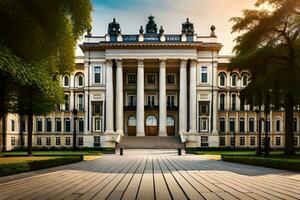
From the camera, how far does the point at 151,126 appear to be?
7719cm

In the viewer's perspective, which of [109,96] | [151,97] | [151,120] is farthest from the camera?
[151,120]

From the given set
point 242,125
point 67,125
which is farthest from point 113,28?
point 242,125

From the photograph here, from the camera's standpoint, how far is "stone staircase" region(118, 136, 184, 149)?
6397 cm

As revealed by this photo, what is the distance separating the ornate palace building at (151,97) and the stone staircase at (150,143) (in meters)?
1.58

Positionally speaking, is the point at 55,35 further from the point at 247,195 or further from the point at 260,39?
the point at 260,39

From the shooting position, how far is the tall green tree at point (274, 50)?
1227 inches

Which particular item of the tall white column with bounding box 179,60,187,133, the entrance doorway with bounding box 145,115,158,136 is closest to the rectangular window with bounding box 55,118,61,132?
the entrance doorway with bounding box 145,115,158,136

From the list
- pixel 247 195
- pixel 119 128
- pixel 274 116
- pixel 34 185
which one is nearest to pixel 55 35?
pixel 34 185

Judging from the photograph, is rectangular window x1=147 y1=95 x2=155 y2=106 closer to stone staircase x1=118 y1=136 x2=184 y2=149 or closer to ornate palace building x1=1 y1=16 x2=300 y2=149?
ornate palace building x1=1 y1=16 x2=300 y2=149

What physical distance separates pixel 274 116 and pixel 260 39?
150 feet

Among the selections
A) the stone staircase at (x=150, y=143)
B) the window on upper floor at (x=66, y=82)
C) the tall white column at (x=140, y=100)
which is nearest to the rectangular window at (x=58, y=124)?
the window on upper floor at (x=66, y=82)

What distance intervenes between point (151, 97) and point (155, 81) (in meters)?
2.86

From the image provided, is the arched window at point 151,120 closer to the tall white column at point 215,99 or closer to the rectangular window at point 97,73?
the tall white column at point 215,99

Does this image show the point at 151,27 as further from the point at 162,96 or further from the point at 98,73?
the point at 162,96
